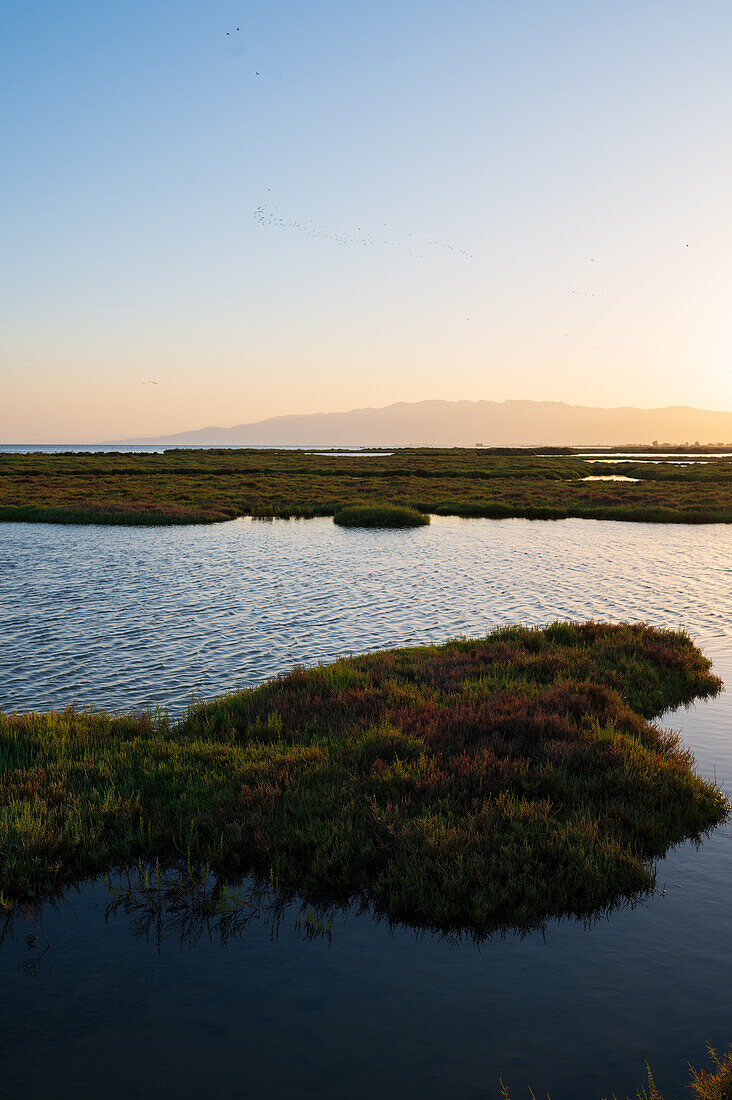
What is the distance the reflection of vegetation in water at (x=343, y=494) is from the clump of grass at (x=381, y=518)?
6.34 metres

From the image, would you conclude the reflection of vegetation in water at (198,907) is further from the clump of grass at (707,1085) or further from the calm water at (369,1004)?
the clump of grass at (707,1085)

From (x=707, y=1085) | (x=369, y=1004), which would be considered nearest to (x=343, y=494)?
(x=369, y=1004)

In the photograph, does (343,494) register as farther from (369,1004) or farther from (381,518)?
(369,1004)

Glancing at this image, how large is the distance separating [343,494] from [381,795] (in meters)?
59.5

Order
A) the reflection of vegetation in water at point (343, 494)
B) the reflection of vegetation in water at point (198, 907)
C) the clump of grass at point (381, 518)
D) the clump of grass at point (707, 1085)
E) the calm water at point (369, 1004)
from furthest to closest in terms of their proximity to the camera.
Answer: the reflection of vegetation in water at point (343, 494) < the clump of grass at point (381, 518) < the reflection of vegetation in water at point (198, 907) < the calm water at point (369, 1004) < the clump of grass at point (707, 1085)

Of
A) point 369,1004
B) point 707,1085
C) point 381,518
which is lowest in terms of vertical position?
point 369,1004

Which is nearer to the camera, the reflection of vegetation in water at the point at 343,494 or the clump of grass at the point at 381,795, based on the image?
the clump of grass at the point at 381,795

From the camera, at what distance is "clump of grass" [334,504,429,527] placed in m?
49.3

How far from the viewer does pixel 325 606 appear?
24.4 m

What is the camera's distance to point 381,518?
164ft

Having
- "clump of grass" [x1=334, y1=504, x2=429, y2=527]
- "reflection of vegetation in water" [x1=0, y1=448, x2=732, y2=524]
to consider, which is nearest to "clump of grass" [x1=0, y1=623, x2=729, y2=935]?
"clump of grass" [x1=334, y1=504, x2=429, y2=527]

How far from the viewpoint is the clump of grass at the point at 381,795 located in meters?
7.75

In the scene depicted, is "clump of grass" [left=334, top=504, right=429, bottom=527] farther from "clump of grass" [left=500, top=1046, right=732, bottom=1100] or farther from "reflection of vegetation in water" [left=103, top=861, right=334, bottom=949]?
"clump of grass" [left=500, top=1046, right=732, bottom=1100]

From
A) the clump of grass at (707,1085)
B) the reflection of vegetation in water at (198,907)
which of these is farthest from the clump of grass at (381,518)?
the clump of grass at (707,1085)
